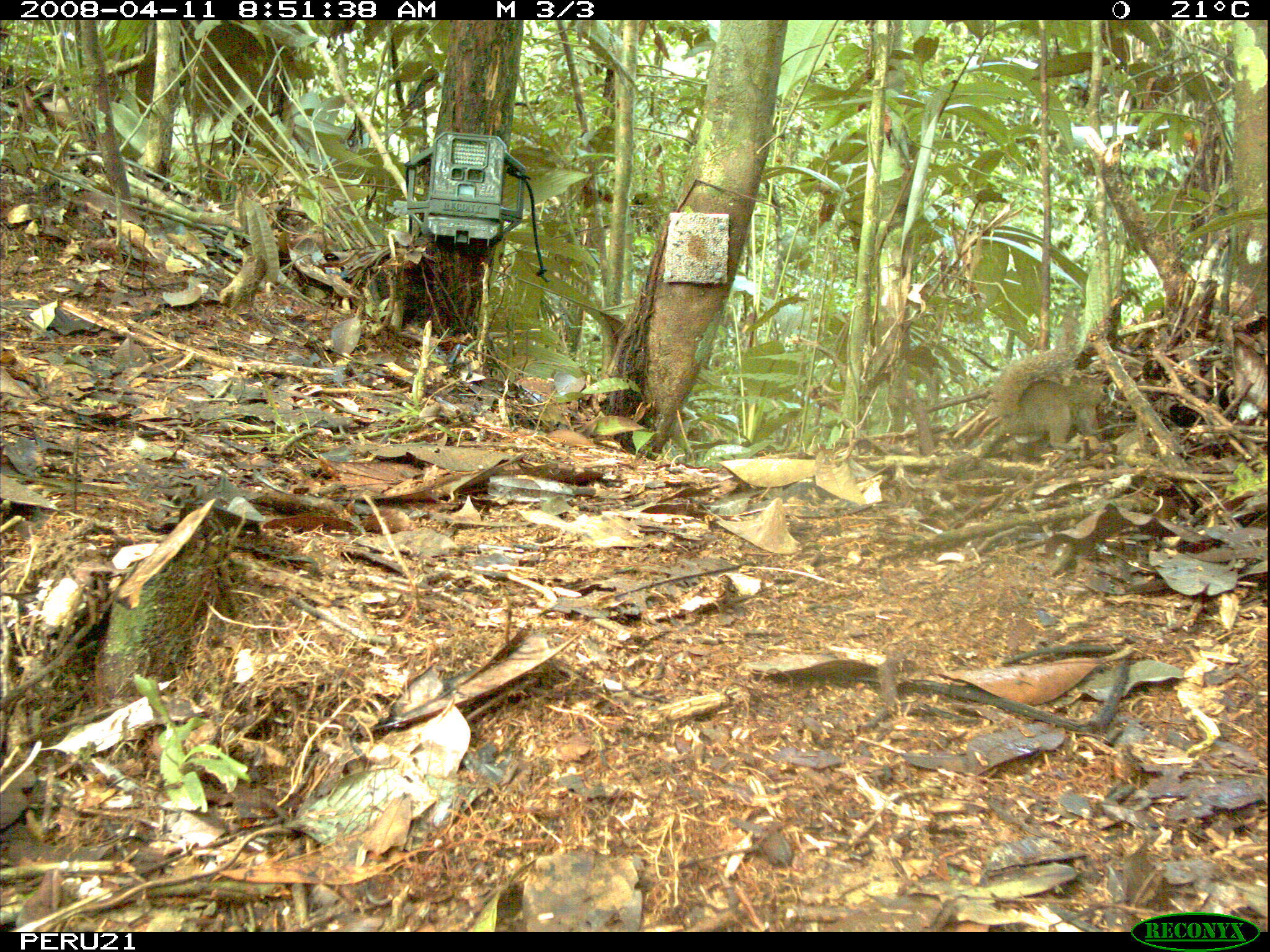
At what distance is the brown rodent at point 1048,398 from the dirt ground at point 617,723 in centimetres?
10

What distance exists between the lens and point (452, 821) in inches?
38.5

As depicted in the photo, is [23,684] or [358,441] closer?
[23,684]

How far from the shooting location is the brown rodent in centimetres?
153

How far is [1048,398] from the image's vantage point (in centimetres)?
155

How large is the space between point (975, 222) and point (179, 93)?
7.62 feet

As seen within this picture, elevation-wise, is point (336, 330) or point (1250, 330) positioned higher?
point (1250, 330)

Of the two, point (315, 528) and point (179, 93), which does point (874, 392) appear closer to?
point (315, 528)

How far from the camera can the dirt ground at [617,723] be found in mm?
892
